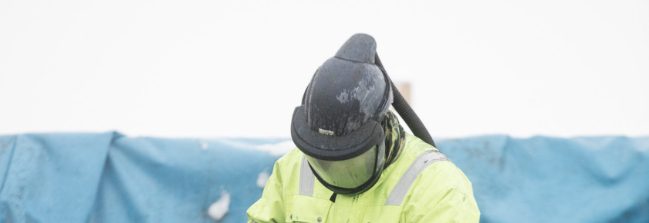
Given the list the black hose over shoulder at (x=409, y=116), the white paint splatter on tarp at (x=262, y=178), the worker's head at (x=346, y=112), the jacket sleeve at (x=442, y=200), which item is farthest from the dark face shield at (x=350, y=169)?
the white paint splatter on tarp at (x=262, y=178)

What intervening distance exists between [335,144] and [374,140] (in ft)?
0.34

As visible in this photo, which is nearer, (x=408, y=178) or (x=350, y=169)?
(x=350, y=169)

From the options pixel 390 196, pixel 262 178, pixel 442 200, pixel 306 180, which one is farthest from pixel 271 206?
pixel 262 178

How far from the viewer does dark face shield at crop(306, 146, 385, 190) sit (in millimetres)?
1971

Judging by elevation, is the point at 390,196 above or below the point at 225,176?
below

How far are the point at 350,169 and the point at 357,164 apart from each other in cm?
3

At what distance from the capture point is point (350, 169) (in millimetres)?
2000

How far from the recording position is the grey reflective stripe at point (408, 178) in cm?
210

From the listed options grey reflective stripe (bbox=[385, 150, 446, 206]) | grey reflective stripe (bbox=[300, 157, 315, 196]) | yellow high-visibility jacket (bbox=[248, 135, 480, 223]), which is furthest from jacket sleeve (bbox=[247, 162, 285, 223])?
grey reflective stripe (bbox=[385, 150, 446, 206])

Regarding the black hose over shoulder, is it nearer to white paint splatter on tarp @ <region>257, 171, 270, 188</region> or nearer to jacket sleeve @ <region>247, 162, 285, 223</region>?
jacket sleeve @ <region>247, 162, 285, 223</region>

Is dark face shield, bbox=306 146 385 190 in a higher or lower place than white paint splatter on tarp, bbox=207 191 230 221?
higher

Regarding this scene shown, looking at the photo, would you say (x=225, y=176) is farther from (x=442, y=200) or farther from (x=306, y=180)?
(x=442, y=200)

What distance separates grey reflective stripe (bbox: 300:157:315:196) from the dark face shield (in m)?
0.18

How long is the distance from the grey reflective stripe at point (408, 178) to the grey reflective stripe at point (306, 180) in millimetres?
282
